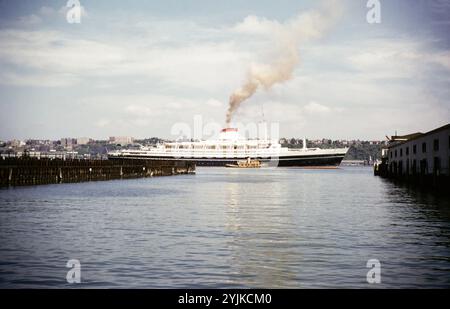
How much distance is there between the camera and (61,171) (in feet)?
262

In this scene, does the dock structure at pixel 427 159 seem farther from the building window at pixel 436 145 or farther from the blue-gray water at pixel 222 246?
the blue-gray water at pixel 222 246

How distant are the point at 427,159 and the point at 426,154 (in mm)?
580

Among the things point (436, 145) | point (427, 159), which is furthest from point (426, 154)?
point (436, 145)

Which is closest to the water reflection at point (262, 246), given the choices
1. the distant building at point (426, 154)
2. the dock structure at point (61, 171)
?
the distant building at point (426, 154)

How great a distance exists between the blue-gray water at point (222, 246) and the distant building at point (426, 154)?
1907cm

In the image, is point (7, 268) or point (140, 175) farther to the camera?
point (140, 175)

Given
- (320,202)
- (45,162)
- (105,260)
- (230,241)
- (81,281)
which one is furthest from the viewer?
(45,162)

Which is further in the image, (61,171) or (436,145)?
(61,171)

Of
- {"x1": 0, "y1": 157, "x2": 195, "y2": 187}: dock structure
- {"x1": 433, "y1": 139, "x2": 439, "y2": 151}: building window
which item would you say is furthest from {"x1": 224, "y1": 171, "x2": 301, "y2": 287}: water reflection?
{"x1": 0, "y1": 157, "x2": 195, "y2": 187}: dock structure

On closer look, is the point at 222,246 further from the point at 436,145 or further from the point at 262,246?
the point at 436,145
